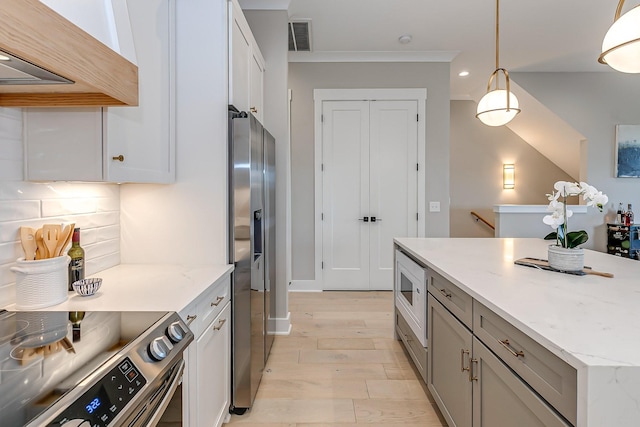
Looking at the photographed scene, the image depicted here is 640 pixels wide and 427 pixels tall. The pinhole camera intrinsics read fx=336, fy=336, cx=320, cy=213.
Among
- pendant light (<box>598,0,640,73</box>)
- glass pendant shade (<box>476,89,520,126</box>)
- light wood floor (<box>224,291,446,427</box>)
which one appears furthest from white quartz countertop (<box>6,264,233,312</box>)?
glass pendant shade (<box>476,89,520,126</box>)

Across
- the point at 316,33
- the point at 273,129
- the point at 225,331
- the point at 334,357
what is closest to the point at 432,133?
the point at 316,33

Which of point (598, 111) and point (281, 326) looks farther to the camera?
point (598, 111)

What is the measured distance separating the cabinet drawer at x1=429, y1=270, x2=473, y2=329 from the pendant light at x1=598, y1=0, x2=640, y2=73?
1257mm

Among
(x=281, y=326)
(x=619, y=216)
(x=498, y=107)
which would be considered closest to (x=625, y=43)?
(x=498, y=107)

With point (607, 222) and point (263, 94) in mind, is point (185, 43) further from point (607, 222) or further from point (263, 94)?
point (607, 222)

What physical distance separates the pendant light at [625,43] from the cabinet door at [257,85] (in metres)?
1.96

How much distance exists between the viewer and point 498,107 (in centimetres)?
251

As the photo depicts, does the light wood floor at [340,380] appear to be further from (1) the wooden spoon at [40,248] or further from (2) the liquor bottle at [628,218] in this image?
(2) the liquor bottle at [628,218]

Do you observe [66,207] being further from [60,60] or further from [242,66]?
[242,66]

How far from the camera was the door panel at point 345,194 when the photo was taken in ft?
13.7

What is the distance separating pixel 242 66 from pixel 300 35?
176 centimetres

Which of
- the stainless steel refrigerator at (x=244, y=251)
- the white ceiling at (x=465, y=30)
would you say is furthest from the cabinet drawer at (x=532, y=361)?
the white ceiling at (x=465, y=30)

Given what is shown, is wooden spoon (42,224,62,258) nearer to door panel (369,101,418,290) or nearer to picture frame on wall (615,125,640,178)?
door panel (369,101,418,290)

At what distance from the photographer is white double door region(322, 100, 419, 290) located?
13.7 feet
